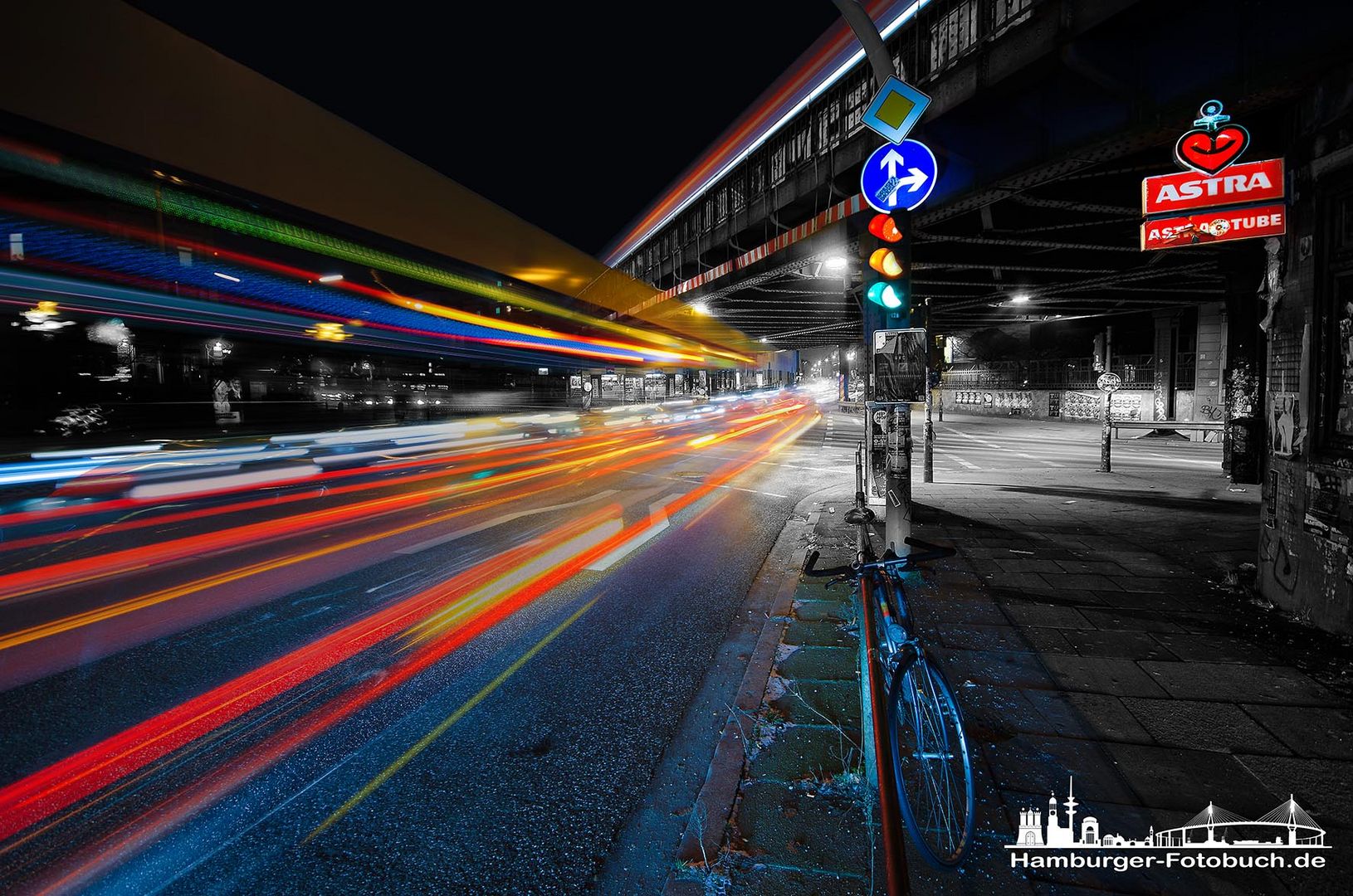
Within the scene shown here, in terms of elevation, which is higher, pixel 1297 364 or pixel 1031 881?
pixel 1297 364

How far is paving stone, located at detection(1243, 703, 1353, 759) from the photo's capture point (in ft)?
10.5

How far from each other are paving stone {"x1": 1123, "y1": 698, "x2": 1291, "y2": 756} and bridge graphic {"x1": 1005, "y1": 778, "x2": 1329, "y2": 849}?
54 cm

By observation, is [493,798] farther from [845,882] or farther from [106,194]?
[106,194]

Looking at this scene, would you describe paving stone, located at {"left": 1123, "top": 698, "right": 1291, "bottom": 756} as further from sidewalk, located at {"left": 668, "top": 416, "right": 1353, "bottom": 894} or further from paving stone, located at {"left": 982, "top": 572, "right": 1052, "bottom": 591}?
paving stone, located at {"left": 982, "top": 572, "right": 1052, "bottom": 591}

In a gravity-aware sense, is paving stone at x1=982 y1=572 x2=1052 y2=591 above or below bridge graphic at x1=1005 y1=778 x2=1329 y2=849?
above

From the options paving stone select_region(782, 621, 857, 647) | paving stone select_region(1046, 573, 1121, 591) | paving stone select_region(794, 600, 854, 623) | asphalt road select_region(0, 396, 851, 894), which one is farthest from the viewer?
paving stone select_region(1046, 573, 1121, 591)

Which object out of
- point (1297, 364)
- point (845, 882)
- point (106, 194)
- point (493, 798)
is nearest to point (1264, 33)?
point (1297, 364)

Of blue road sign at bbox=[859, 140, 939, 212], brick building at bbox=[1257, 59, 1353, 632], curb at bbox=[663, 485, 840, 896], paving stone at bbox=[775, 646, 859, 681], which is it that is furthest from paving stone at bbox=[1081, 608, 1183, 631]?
blue road sign at bbox=[859, 140, 939, 212]

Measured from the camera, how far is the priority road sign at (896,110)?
238 inches

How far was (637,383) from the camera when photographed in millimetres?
47344

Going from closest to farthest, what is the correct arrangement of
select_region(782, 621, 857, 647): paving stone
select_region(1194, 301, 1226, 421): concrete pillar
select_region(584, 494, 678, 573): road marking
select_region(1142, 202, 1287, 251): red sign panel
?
select_region(782, 621, 857, 647): paving stone, select_region(1142, 202, 1287, 251): red sign panel, select_region(584, 494, 678, 573): road marking, select_region(1194, 301, 1226, 421): concrete pillar

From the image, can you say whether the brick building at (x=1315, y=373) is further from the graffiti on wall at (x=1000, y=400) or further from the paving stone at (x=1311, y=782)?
the graffiti on wall at (x=1000, y=400)

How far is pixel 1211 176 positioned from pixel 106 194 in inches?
629

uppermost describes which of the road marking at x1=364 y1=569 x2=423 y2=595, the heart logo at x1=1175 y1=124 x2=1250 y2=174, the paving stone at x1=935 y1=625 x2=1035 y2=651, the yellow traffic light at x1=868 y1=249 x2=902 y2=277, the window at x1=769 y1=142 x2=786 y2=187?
the window at x1=769 y1=142 x2=786 y2=187
